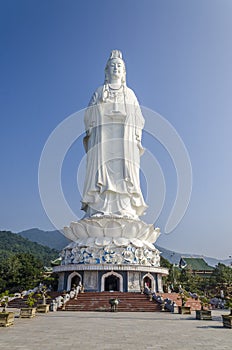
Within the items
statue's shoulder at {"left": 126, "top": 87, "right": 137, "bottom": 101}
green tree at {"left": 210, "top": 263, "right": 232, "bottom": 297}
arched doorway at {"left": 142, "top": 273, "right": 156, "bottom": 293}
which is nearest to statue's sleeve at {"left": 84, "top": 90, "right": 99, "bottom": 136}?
statue's shoulder at {"left": 126, "top": 87, "right": 137, "bottom": 101}

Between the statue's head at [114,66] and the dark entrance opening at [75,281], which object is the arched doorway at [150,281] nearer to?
the dark entrance opening at [75,281]

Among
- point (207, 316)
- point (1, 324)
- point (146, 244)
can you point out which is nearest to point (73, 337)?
point (1, 324)

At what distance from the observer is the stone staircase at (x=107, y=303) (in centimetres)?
1833

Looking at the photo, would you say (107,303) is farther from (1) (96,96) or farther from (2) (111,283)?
(1) (96,96)

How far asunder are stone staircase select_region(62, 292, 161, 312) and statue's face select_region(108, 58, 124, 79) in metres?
20.5

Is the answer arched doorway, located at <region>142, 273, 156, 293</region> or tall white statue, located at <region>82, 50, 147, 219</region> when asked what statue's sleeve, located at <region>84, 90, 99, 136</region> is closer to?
tall white statue, located at <region>82, 50, 147, 219</region>

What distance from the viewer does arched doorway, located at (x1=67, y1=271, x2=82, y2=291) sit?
24859 mm

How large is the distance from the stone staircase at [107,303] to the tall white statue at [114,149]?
24.0 ft

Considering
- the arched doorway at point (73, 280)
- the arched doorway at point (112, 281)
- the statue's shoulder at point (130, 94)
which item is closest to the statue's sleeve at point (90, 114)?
the statue's shoulder at point (130, 94)

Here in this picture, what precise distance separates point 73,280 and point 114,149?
39.2 ft

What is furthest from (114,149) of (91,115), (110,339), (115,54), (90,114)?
(110,339)

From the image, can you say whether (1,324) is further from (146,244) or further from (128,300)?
(146,244)

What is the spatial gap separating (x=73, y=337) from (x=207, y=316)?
25.2ft

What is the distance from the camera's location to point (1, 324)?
10.4 m
